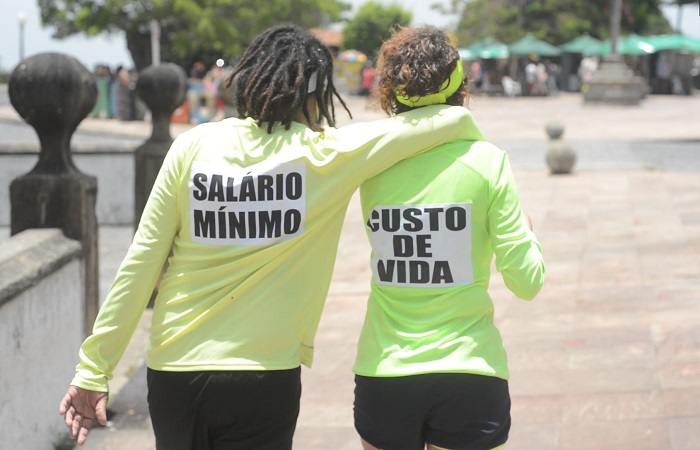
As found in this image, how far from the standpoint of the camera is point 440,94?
294 cm

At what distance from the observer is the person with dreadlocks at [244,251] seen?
2809mm

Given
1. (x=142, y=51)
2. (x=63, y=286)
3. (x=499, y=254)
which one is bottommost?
(x=142, y=51)

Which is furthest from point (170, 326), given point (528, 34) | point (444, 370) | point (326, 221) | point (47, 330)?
point (528, 34)

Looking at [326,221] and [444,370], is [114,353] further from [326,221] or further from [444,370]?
[444,370]

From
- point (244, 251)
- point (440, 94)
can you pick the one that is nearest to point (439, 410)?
point (244, 251)

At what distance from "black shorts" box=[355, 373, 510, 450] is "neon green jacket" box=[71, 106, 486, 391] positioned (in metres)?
0.27

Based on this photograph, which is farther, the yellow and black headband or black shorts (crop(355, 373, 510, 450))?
the yellow and black headband

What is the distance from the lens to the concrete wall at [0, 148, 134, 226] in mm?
13000

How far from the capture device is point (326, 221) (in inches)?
114

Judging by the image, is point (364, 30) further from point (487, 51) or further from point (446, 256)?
point (446, 256)

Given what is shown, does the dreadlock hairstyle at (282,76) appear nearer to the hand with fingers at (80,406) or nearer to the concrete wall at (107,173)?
the hand with fingers at (80,406)

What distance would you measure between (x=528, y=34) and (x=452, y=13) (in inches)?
284

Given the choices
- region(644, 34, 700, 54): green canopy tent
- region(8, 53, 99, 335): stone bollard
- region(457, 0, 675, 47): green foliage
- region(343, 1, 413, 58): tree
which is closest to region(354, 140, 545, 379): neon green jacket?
region(8, 53, 99, 335): stone bollard

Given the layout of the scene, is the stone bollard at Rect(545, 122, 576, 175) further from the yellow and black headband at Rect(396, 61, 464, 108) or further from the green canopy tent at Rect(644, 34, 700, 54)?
the green canopy tent at Rect(644, 34, 700, 54)
